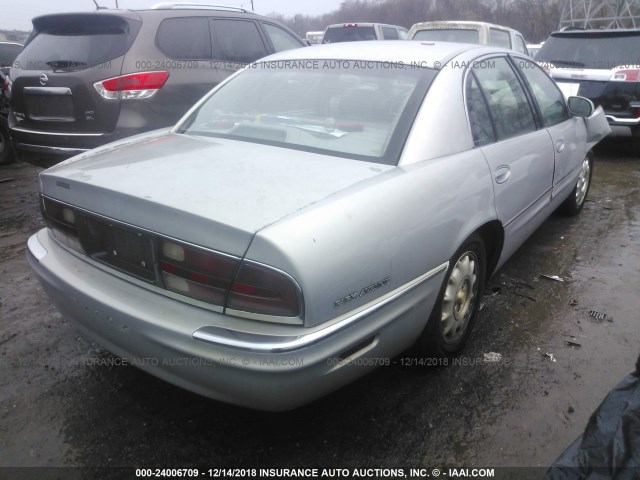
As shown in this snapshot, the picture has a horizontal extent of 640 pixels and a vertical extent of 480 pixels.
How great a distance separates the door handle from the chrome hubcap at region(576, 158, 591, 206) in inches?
87.4

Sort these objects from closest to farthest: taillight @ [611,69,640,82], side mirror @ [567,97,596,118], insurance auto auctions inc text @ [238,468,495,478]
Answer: insurance auto auctions inc text @ [238,468,495,478], side mirror @ [567,97,596,118], taillight @ [611,69,640,82]

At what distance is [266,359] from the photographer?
5.32 ft

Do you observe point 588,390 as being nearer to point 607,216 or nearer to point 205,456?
point 205,456

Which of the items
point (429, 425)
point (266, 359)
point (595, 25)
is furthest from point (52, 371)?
point (595, 25)

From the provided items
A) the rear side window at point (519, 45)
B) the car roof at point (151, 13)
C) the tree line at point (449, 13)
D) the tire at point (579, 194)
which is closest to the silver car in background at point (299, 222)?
the tire at point (579, 194)

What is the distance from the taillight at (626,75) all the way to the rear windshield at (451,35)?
105 inches

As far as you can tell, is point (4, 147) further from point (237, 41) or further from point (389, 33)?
point (389, 33)

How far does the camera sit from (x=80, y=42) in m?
4.59

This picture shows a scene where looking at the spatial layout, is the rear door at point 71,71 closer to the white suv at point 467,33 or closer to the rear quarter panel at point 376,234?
the rear quarter panel at point 376,234

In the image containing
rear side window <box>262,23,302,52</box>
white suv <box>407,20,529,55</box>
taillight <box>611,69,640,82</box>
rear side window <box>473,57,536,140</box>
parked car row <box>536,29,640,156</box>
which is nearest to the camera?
rear side window <box>473,57,536,140</box>

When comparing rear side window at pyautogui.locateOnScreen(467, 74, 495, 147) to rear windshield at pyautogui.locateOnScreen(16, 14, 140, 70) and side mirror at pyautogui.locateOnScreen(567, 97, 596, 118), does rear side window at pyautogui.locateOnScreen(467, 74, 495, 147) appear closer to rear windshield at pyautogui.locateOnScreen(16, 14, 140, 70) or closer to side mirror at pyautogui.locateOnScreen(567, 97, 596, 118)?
side mirror at pyautogui.locateOnScreen(567, 97, 596, 118)

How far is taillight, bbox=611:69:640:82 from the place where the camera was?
6656 millimetres

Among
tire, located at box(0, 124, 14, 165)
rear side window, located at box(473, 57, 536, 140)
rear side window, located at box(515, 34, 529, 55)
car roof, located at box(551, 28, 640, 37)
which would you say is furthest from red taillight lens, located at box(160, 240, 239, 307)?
rear side window, located at box(515, 34, 529, 55)

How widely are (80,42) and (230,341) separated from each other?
4101 mm
